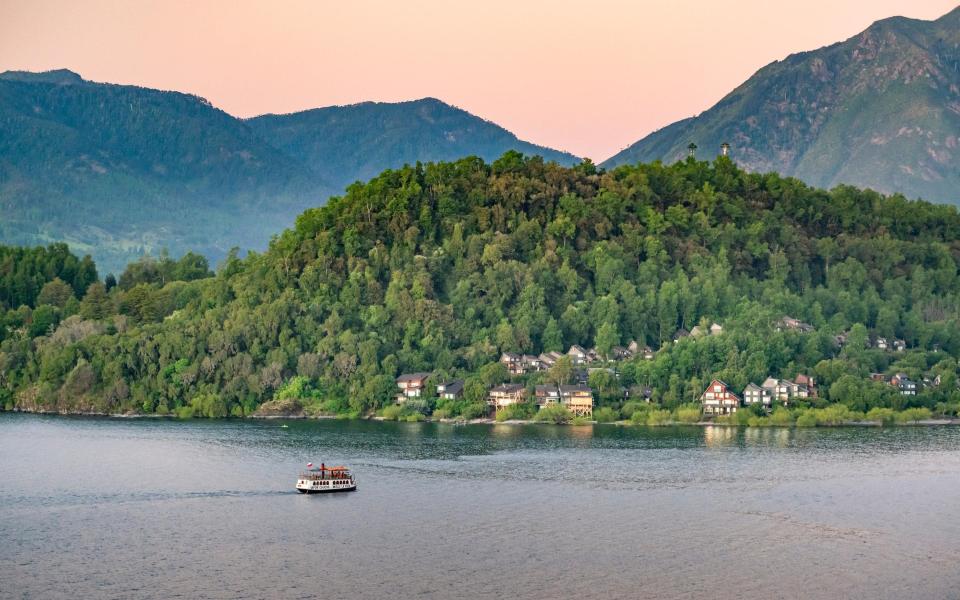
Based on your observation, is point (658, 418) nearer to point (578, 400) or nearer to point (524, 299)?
point (578, 400)

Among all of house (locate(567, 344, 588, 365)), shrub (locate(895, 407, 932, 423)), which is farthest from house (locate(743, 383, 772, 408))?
house (locate(567, 344, 588, 365))

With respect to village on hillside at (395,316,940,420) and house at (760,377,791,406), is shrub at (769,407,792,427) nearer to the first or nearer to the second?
village on hillside at (395,316,940,420)

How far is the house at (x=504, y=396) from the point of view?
8050 cm

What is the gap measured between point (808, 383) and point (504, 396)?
19.5 meters

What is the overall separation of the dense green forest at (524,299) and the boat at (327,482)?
27980 millimetres

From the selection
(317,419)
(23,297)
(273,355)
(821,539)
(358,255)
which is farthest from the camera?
(23,297)

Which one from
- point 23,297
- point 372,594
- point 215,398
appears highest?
point 23,297

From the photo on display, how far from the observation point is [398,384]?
8462 cm

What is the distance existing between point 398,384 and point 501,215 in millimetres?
26001

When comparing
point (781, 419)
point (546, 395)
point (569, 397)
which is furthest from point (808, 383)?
point (546, 395)

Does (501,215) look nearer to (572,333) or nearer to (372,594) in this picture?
(572,333)

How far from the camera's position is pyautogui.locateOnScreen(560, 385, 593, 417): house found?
259 ft

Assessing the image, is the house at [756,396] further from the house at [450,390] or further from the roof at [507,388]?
the house at [450,390]

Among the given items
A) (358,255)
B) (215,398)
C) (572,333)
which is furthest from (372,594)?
(358,255)
